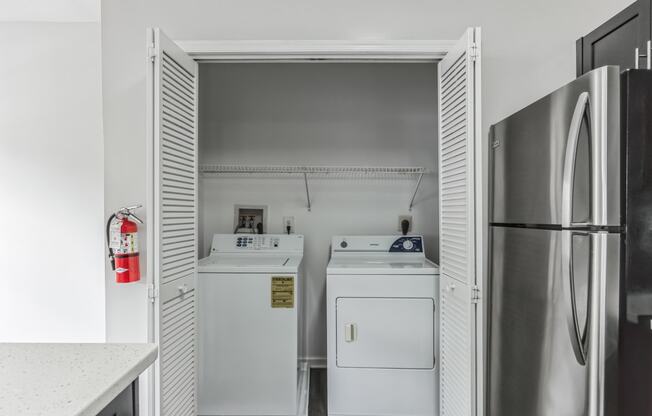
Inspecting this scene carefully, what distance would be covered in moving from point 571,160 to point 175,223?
1655 mm

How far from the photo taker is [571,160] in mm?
1128

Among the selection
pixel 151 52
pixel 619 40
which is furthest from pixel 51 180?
pixel 619 40

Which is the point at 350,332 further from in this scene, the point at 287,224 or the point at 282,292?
the point at 287,224

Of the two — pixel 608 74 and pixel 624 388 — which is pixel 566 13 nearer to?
pixel 608 74

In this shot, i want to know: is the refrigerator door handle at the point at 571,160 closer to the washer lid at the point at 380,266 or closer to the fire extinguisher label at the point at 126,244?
the washer lid at the point at 380,266

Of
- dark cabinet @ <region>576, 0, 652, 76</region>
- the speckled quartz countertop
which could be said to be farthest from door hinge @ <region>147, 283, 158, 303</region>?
dark cabinet @ <region>576, 0, 652, 76</region>

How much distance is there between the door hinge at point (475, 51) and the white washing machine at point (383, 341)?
1.20 metres

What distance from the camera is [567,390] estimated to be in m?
1.16

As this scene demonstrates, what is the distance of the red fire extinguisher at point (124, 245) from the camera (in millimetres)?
1731

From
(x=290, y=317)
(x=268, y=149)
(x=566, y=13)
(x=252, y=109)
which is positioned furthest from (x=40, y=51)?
(x=566, y=13)

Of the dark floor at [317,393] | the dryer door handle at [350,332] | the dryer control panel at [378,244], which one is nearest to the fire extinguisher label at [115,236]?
the dryer door handle at [350,332]

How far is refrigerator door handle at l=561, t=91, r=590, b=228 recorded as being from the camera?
1090 mm

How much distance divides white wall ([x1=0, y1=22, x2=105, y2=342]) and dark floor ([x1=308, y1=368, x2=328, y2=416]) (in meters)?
1.73

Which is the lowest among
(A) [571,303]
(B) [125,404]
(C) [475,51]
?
(B) [125,404]
